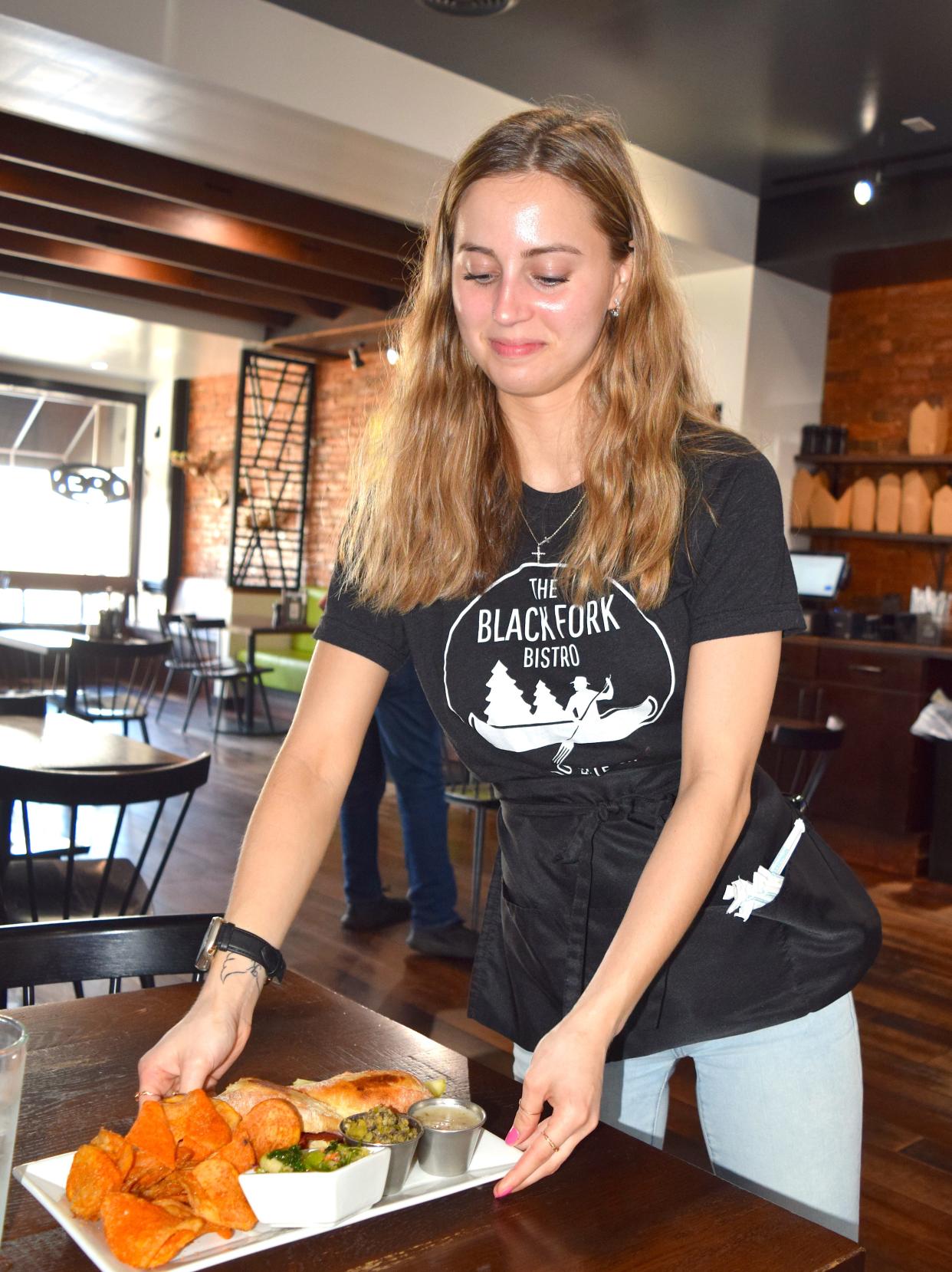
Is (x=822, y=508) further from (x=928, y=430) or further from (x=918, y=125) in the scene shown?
(x=918, y=125)

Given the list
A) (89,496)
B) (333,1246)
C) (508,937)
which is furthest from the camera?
(89,496)

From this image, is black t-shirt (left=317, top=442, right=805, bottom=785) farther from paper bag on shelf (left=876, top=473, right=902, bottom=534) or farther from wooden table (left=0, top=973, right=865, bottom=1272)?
paper bag on shelf (left=876, top=473, right=902, bottom=534)

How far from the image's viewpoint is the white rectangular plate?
2.40 feet

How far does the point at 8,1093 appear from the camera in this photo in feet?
2.42

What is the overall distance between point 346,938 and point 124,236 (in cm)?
500

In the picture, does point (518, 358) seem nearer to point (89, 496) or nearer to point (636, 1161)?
point (636, 1161)

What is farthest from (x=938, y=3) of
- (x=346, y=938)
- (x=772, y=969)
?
(x=772, y=969)

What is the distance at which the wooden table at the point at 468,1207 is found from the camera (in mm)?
758

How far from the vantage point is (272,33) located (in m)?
4.38

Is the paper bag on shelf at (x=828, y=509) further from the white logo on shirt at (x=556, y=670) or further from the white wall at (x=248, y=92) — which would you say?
the white logo on shirt at (x=556, y=670)

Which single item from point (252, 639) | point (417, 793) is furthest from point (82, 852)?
point (252, 639)

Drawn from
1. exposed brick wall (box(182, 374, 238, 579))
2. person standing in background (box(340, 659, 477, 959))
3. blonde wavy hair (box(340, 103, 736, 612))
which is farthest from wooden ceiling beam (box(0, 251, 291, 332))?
blonde wavy hair (box(340, 103, 736, 612))

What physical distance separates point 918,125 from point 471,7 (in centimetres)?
219

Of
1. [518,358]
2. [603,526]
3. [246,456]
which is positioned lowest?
[603,526]
